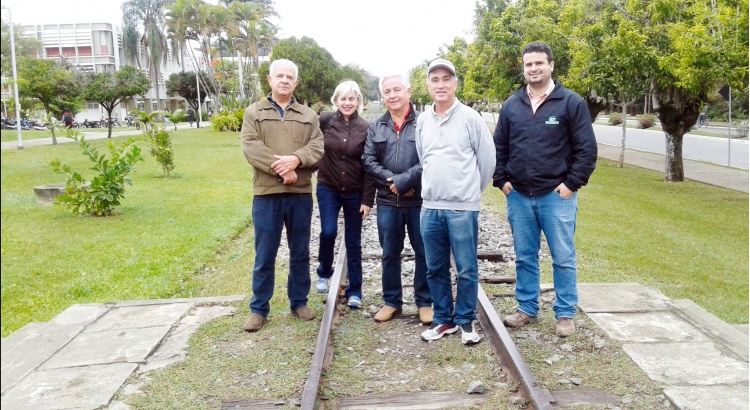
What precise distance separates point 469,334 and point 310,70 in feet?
143

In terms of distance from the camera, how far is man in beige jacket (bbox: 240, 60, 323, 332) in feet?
15.4

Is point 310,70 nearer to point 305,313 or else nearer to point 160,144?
point 160,144

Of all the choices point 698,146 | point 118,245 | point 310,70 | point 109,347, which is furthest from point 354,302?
point 310,70

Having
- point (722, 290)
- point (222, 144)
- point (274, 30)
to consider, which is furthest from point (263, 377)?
point (274, 30)

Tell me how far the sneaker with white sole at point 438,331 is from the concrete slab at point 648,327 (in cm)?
112

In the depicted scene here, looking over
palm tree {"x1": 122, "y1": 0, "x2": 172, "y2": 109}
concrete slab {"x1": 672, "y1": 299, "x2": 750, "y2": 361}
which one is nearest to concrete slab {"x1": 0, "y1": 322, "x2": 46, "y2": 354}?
concrete slab {"x1": 672, "y1": 299, "x2": 750, "y2": 361}

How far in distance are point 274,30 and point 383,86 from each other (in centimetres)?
6276

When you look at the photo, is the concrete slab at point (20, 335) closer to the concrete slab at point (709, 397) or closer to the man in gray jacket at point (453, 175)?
the man in gray jacket at point (453, 175)

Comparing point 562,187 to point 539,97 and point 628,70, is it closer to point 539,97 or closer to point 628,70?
point 539,97

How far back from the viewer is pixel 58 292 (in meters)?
6.36

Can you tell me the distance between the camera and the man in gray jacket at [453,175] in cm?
435

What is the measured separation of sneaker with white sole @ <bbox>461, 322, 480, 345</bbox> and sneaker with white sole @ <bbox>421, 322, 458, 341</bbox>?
0.14 m

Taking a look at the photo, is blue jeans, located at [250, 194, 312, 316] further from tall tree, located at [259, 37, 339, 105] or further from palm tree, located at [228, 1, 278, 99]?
palm tree, located at [228, 1, 278, 99]

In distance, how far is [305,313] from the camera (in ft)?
16.8
